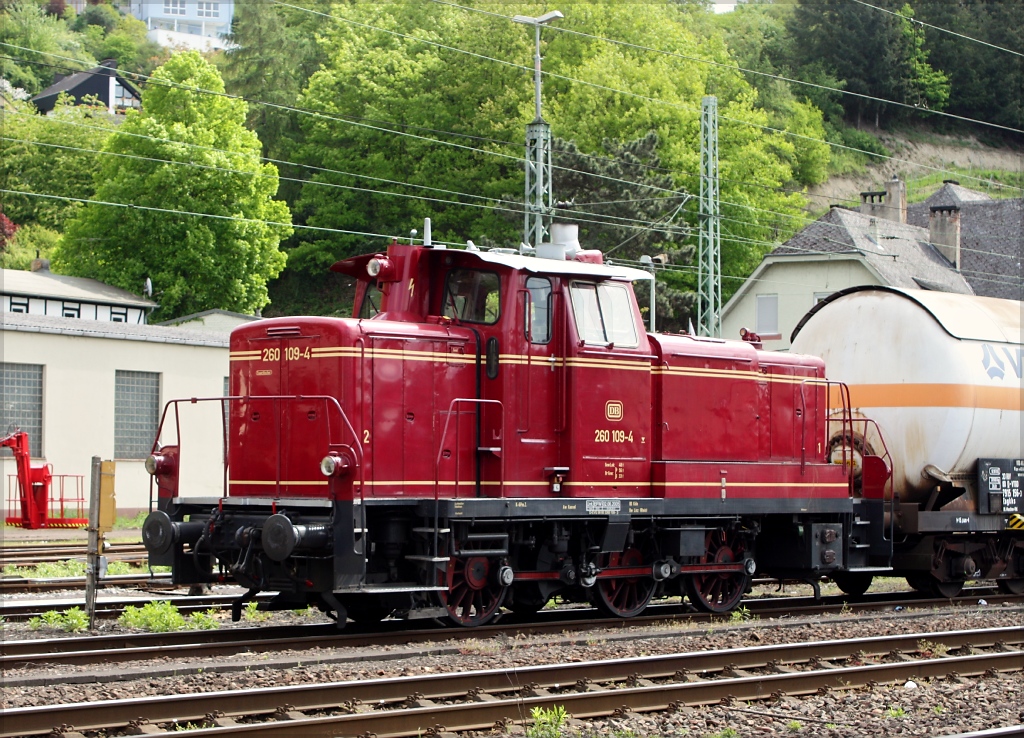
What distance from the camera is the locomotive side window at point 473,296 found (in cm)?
1226

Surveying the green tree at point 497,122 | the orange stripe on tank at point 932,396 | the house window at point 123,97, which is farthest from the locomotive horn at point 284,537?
the house window at point 123,97

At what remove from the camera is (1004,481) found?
16609 millimetres

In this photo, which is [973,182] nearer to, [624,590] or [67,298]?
[67,298]

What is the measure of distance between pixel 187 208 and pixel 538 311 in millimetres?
40609

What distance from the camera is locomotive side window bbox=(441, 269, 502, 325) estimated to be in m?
12.3

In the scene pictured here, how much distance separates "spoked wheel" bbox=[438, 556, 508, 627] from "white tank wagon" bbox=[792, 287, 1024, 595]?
639 centimetres

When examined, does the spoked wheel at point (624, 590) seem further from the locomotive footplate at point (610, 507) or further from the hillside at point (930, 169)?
the hillside at point (930, 169)

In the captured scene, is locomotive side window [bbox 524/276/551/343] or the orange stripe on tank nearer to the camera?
locomotive side window [bbox 524/276/551/343]

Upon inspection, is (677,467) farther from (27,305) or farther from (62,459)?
(27,305)

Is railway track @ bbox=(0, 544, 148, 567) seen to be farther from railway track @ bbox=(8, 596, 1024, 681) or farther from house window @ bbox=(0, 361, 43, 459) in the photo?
railway track @ bbox=(8, 596, 1024, 681)

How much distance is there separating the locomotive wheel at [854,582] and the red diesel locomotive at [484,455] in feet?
6.19

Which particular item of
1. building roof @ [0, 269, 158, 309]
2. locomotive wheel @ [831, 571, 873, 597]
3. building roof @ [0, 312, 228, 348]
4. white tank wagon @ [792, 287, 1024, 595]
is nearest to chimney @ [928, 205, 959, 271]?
building roof @ [0, 269, 158, 309]

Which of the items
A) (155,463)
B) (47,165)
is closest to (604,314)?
(155,463)

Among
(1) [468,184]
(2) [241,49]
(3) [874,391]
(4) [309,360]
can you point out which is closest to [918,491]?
(3) [874,391]
